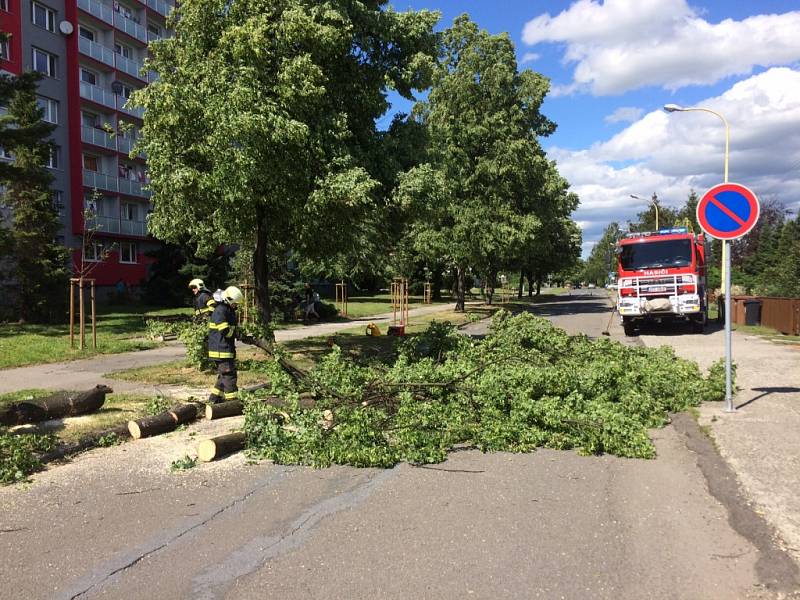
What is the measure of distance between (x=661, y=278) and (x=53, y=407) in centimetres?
1671

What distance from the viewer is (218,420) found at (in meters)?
8.18

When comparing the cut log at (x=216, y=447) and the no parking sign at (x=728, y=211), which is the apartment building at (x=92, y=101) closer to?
the cut log at (x=216, y=447)

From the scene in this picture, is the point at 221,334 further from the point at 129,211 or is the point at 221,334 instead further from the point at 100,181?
the point at 129,211

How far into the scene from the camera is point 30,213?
75.7ft

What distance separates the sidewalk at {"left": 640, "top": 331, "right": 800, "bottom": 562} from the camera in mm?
4898

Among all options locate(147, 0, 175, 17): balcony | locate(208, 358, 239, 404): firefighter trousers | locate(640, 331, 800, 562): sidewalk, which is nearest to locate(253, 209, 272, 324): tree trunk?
locate(208, 358, 239, 404): firefighter trousers

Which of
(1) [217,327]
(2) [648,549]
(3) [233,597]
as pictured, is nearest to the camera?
(3) [233,597]

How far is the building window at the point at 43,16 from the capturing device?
33.6 metres

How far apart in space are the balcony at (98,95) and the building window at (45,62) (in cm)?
175

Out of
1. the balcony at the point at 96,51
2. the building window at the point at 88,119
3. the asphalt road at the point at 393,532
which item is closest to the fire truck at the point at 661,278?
the asphalt road at the point at 393,532

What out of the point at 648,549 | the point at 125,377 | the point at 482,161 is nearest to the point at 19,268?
the point at 125,377

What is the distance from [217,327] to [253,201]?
10.5ft

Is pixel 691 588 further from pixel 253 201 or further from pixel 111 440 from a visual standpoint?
pixel 253 201

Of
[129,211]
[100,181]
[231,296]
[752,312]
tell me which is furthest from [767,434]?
[129,211]
